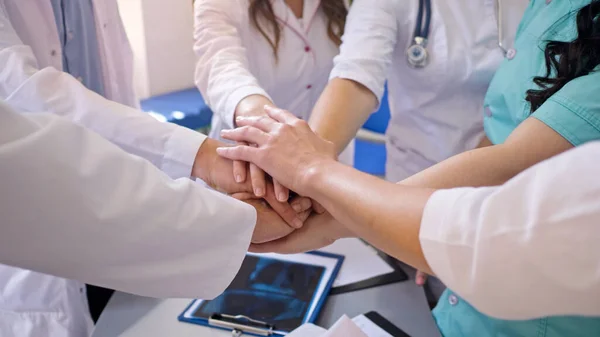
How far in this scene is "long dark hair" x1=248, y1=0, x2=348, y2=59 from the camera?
4.92 ft

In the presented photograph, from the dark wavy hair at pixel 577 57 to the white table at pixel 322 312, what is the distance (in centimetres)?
44

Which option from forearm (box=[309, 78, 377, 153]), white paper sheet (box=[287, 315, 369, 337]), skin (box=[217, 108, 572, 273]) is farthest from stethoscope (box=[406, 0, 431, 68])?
white paper sheet (box=[287, 315, 369, 337])

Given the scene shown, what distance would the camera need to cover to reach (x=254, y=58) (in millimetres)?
1538

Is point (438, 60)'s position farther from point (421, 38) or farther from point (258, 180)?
point (258, 180)

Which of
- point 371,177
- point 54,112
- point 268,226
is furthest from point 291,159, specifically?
point 54,112

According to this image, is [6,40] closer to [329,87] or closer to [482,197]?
[329,87]

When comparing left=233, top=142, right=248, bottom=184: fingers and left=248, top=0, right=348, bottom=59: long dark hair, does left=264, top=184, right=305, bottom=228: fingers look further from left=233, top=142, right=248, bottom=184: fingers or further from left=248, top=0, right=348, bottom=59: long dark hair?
left=248, top=0, right=348, bottom=59: long dark hair

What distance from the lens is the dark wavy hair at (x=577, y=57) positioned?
87cm

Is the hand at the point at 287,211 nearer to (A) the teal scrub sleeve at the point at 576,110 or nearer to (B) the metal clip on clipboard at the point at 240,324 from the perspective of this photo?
(B) the metal clip on clipboard at the point at 240,324

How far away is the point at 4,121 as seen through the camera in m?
0.61

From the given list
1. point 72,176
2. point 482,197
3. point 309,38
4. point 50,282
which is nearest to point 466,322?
point 482,197

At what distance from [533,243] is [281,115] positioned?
2.39 ft

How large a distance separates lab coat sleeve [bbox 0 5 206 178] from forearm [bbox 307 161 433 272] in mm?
354

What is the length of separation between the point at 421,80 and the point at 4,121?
3.20 feet
